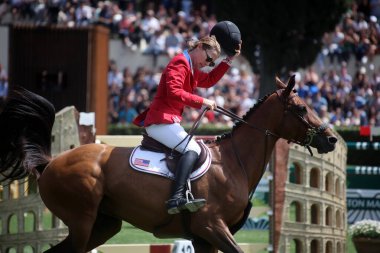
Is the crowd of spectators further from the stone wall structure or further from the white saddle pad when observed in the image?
the white saddle pad

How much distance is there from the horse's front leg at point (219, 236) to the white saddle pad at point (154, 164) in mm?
434

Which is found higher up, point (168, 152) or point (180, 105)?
point (180, 105)

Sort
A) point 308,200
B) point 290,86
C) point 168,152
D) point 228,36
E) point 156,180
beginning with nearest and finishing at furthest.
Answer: point 156,180 → point 168,152 → point 290,86 → point 228,36 → point 308,200

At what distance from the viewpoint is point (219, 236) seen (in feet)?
25.7

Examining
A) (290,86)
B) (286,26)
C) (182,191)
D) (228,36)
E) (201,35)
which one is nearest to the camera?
(182,191)

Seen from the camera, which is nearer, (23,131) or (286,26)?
(23,131)

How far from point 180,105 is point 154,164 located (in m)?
0.56

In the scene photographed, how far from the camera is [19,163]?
8633mm

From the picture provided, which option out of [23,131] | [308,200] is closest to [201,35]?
[308,200]

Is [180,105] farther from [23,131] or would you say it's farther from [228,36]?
[23,131]

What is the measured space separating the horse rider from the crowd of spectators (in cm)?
1414

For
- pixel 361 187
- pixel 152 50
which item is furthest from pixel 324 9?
pixel 361 187

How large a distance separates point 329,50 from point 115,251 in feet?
55.8

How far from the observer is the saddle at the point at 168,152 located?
805 cm
